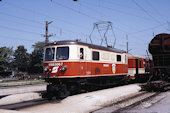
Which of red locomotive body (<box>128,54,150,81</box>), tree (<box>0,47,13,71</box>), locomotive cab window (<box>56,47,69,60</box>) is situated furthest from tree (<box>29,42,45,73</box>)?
locomotive cab window (<box>56,47,69,60</box>)

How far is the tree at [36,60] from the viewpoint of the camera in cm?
8018

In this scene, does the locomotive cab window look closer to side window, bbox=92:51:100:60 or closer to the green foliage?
side window, bbox=92:51:100:60

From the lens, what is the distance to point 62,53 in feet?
43.2

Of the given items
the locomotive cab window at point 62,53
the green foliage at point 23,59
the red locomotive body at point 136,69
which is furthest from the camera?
the green foliage at point 23,59

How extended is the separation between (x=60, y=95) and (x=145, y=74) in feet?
41.9

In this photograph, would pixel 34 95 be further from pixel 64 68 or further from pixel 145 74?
pixel 145 74

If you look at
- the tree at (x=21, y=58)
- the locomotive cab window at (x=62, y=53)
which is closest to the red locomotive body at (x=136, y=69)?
the locomotive cab window at (x=62, y=53)

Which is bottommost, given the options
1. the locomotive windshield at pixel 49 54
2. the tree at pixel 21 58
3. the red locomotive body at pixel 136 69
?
the red locomotive body at pixel 136 69

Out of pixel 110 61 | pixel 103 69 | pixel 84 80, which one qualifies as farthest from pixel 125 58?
pixel 84 80

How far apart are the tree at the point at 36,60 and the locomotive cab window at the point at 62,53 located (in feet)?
221

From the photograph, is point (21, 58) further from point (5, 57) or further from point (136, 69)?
point (136, 69)

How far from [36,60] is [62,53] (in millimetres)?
71776

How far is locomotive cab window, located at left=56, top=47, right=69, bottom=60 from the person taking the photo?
13.0 m

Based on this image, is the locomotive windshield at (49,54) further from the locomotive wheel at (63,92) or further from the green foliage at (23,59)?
the green foliage at (23,59)
